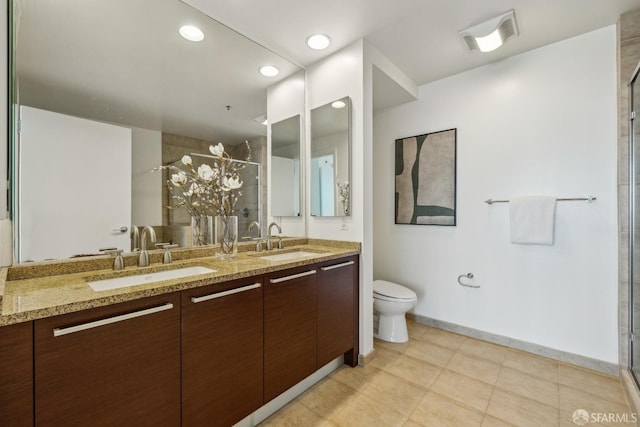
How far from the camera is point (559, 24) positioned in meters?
1.91

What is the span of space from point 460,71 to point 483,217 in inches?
53.6

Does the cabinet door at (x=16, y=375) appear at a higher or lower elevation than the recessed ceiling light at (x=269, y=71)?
lower

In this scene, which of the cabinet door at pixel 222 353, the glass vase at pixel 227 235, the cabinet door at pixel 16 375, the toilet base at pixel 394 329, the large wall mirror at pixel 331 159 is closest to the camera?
the cabinet door at pixel 16 375

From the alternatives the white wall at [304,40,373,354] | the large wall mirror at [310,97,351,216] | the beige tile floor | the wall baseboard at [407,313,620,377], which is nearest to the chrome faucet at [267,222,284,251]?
the large wall mirror at [310,97,351,216]

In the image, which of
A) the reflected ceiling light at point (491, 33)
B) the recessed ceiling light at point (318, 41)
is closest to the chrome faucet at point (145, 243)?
the recessed ceiling light at point (318, 41)

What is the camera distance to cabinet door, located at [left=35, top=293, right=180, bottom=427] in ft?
2.79

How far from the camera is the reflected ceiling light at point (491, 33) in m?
1.83

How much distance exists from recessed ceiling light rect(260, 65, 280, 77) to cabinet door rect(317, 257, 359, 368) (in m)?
1.64

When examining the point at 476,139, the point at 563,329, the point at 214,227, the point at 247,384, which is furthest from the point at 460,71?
the point at 247,384

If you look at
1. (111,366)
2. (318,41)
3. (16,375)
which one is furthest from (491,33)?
(16,375)

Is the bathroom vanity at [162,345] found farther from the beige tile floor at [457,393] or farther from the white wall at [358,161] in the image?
the white wall at [358,161]

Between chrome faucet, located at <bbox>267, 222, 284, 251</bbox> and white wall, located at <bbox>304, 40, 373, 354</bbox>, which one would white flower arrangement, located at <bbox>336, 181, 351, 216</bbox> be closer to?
white wall, located at <bbox>304, 40, 373, 354</bbox>

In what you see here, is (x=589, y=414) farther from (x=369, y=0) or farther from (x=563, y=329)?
(x=369, y=0)

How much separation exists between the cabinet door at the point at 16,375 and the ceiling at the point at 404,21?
1.91 m
